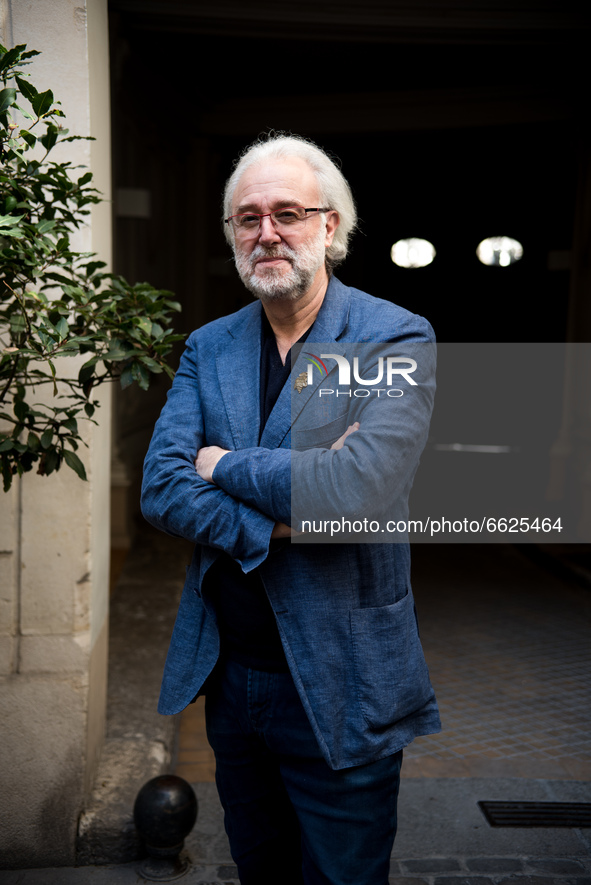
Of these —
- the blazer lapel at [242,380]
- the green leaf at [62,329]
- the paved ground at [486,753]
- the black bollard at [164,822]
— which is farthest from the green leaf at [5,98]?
the paved ground at [486,753]

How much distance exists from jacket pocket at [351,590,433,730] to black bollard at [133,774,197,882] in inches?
52.3

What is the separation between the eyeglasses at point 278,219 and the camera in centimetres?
202

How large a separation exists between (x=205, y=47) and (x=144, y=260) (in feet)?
6.83

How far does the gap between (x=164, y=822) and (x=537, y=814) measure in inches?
59.4

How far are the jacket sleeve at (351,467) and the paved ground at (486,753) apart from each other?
5.85 ft

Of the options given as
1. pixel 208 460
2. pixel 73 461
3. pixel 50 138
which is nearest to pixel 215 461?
pixel 208 460

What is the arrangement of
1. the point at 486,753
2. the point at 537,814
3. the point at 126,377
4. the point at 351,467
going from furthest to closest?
the point at 486,753 → the point at 537,814 → the point at 126,377 → the point at 351,467

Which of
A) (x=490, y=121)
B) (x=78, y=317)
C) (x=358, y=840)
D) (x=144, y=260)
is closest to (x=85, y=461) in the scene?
(x=78, y=317)

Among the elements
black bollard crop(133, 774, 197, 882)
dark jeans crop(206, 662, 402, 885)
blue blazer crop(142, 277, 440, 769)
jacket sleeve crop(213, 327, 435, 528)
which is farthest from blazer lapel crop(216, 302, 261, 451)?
black bollard crop(133, 774, 197, 882)

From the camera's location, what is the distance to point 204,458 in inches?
80.1

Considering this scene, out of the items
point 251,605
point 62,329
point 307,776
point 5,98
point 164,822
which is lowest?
point 164,822

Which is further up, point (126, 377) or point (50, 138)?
point (50, 138)

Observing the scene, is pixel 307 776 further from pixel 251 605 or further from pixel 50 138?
pixel 50 138

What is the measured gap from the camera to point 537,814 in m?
3.31
